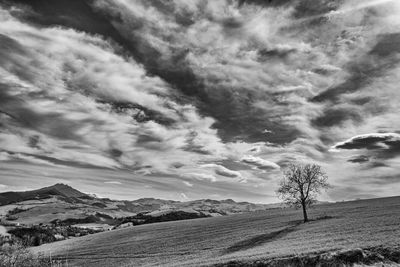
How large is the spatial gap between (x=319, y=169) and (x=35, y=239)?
416 feet

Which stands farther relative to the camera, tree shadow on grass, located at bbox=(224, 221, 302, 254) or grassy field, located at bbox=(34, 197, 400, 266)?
tree shadow on grass, located at bbox=(224, 221, 302, 254)

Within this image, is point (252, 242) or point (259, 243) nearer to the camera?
point (259, 243)

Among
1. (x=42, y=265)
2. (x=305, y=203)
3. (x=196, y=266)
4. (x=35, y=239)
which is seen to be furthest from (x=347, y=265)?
(x=35, y=239)

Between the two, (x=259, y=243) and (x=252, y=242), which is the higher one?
(x=252, y=242)

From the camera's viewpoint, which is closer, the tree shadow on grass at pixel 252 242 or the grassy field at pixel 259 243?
the grassy field at pixel 259 243

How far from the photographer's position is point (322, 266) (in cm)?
3038

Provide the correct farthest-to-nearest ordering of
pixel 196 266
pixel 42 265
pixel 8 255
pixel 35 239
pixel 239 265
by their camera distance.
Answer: pixel 35 239
pixel 196 266
pixel 239 265
pixel 42 265
pixel 8 255

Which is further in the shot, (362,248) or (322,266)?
(362,248)

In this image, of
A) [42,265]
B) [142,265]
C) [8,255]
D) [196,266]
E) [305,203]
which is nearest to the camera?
[8,255]

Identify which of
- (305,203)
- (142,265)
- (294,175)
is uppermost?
(294,175)

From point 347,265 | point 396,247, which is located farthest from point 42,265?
point 396,247

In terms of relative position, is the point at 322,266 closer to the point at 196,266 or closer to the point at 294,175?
the point at 196,266

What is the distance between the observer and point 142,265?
4859cm

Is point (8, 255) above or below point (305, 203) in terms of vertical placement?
below
